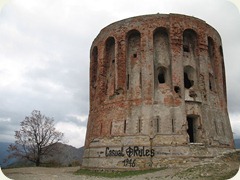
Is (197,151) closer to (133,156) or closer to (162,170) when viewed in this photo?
(162,170)

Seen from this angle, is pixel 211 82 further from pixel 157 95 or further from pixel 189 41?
pixel 157 95

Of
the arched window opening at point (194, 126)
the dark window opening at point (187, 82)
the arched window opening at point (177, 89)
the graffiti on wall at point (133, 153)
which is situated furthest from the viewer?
the dark window opening at point (187, 82)

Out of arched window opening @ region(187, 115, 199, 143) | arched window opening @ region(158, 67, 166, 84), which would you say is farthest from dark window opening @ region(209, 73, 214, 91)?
arched window opening @ region(158, 67, 166, 84)

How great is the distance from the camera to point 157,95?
18.1 metres

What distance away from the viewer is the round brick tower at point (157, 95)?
1694 cm


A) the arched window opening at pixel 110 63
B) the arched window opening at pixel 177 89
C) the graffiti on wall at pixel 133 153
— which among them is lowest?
the graffiti on wall at pixel 133 153

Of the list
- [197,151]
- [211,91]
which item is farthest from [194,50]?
[197,151]

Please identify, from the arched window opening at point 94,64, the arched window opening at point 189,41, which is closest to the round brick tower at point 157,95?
the arched window opening at point 189,41

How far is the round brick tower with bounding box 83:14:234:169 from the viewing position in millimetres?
16938

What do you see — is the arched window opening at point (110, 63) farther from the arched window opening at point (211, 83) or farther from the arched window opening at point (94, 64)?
the arched window opening at point (211, 83)

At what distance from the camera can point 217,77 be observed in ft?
67.5

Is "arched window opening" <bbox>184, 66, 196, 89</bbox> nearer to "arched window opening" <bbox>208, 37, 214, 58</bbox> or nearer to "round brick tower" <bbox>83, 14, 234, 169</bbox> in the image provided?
"round brick tower" <bbox>83, 14, 234, 169</bbox>

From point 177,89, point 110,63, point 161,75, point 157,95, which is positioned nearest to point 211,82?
point 177,89

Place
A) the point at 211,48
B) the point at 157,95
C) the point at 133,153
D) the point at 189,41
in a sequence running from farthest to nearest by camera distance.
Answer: the point at 211,48, the point at 189,41, the point at 157,95, the point at 133,153
